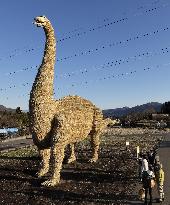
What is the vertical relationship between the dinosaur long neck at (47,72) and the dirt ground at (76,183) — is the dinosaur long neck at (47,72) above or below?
above

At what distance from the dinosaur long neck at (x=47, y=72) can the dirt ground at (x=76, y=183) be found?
3101 millimetres

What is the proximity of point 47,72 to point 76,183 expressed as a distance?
4.06 metres

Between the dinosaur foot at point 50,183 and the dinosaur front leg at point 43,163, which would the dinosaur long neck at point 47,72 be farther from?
the dinosaur foot at point 50,183

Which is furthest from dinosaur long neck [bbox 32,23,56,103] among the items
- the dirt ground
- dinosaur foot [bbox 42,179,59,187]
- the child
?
the child

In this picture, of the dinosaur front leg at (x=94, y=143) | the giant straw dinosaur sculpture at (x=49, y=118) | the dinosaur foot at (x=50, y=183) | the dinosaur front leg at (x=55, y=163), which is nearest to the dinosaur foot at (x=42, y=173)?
the giant straw dinosaur sculpture at (x=49, y=118)

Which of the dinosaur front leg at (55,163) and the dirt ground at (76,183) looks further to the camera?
the dinosaur front leg at (55,163)

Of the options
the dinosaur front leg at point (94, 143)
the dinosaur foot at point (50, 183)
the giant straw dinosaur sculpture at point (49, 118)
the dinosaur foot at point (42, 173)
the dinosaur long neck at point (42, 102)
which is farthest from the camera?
the dinosaur front leg at point (94, 143)

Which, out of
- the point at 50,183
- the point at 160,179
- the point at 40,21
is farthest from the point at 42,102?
the point at 160,179

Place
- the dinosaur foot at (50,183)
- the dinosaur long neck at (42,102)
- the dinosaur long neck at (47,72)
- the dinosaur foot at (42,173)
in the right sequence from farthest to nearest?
the dinosaur foot at (42,173), the dinosaur long neck at (47,72), the dinosaur long neck at (42,102), the dinosaur foot at (50,183)

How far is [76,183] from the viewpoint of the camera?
13.9 meters

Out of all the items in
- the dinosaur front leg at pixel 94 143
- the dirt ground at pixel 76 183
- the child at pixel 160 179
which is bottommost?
the dirt ground at pixel 76 183

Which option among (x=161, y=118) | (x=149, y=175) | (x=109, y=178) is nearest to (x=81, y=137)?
(x=109, y=178)

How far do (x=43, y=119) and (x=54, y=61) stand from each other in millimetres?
2273

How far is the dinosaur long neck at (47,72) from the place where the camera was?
1414 centimetres
